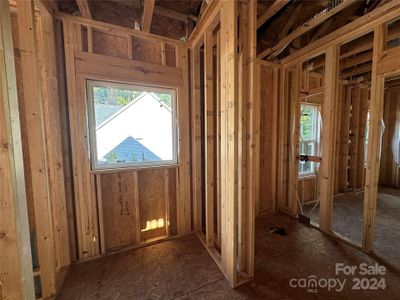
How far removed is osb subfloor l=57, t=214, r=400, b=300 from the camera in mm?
1526

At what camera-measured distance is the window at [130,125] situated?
202cm

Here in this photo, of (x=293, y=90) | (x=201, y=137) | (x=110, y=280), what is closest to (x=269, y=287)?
(x=110, y=280)

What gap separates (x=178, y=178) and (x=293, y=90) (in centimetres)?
254

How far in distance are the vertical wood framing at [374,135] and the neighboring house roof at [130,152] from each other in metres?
2.71

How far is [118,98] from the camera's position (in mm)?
2100

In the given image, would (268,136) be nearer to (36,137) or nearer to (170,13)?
(170,13)

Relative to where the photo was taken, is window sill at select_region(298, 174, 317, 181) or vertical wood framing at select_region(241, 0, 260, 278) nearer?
vertical wood framing at select_region(241, 0, 260, 278)

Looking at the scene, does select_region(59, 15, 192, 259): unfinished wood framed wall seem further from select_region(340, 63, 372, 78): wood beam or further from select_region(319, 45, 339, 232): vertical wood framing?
select_region(340, 63, 372, 78): wood beam

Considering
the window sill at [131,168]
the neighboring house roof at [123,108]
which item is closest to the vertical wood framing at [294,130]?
the window sill at [131,168]

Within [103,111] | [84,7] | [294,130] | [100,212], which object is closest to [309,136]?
[294,130]

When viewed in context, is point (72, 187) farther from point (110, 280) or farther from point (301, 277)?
point (301, 277)

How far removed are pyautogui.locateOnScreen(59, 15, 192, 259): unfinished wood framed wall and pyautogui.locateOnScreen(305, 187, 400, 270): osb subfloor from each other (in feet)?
7.82

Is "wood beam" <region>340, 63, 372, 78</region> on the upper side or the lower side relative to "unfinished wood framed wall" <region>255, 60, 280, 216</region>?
upper

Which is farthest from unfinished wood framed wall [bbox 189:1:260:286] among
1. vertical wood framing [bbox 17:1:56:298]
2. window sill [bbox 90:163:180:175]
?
vertical wood framing [bbox 17:1:56:298]
